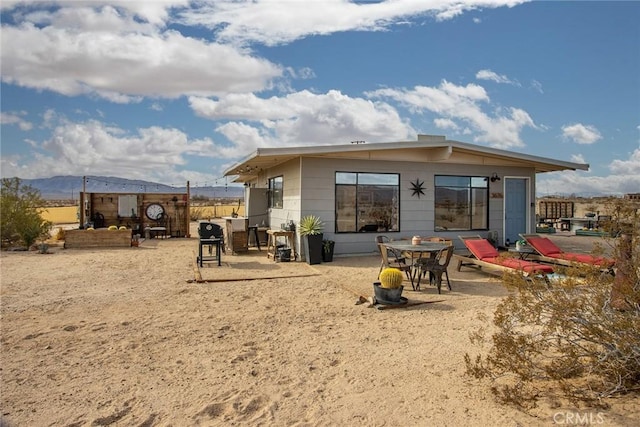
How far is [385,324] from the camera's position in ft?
15.8

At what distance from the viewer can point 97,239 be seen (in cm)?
1251

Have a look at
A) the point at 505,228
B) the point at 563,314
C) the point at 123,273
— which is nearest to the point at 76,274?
the point at 123,273

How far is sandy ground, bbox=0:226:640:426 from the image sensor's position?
9.21ft

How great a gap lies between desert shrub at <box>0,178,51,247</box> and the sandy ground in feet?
19.7

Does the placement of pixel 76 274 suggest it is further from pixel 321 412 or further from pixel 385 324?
pixel 321 412

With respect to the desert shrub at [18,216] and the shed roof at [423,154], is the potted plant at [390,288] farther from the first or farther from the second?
the desert shrub at [18,216]

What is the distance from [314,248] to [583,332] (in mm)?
6626

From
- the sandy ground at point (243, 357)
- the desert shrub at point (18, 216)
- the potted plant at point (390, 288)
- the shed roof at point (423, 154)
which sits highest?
the shed roof at point (423, 154)

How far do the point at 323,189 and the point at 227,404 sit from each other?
23.7 feet

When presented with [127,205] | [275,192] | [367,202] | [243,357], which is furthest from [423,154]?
[127,205]

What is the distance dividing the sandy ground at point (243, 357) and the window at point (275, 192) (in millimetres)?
4777

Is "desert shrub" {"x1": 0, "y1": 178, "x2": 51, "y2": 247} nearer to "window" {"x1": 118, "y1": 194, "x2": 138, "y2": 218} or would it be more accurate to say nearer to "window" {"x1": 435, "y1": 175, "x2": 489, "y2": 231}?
"window" {"x1": 118, "y1": 194, "x2": 138, "y2": 218}

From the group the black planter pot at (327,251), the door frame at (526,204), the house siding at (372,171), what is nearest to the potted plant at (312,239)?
the black planter pot at (327,251)

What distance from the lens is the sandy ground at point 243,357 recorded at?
110 inches
